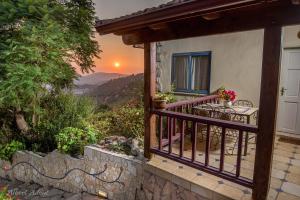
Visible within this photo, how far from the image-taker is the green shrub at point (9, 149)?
17.0 feet

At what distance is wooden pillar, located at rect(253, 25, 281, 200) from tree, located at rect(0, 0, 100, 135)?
14.4 feet

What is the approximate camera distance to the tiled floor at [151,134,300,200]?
2412 millimetres

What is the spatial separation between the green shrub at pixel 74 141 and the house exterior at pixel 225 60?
1.66 m

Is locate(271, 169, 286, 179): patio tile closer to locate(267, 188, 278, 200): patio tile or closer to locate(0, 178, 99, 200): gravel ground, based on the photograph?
locate(267, 188, 278, 200): patio tile

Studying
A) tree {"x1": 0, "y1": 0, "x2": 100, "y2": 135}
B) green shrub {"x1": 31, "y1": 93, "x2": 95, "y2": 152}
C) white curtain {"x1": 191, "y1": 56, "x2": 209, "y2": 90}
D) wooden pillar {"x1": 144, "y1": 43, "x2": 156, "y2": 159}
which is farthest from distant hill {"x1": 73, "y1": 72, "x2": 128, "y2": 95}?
wooden pillar {"x1": 144, "y1": 43, "x2": 156, "y2": 159}

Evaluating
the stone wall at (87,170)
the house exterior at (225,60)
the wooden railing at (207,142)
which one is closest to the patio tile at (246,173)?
the house exterior at (225,60)

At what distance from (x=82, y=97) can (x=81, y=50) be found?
5.18 feet

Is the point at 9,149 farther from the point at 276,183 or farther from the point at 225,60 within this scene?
the point at 225,60

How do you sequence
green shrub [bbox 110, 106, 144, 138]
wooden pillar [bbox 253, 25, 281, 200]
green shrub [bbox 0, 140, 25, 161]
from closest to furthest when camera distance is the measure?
1. wooden pillar [bbox 253, 25, 281, 200]
2. green shrub [bbox 110, 106, 144, 138]
3. green shrub [bbox 0, 140, 25, 161]

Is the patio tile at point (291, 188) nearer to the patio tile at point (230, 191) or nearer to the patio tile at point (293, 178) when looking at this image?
the patio tile at point (293, 178)

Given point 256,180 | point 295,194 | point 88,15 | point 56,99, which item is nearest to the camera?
point 256,180

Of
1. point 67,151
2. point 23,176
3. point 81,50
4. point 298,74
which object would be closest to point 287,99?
point 298,74

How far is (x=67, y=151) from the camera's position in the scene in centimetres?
430

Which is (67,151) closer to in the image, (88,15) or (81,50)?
(81,50)
